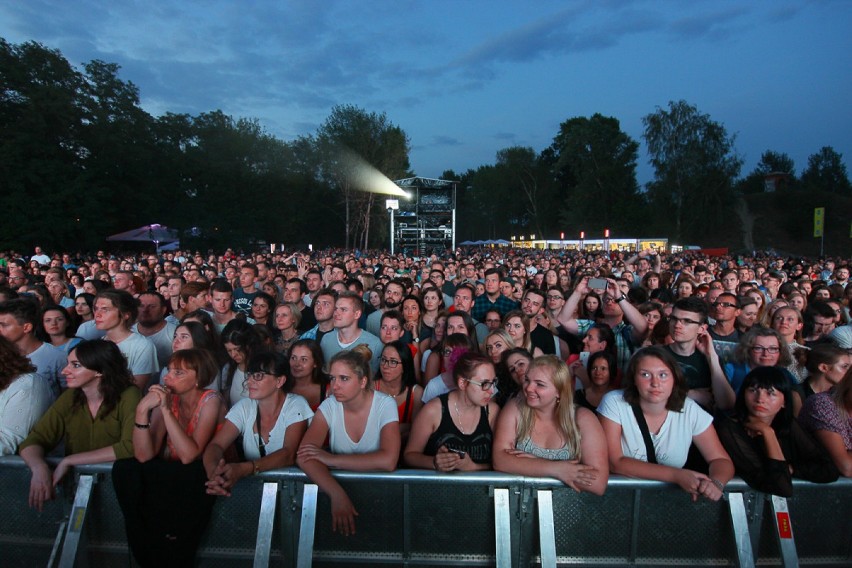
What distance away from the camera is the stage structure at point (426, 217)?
24422 millimetres

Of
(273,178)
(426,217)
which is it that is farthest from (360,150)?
(426,217)

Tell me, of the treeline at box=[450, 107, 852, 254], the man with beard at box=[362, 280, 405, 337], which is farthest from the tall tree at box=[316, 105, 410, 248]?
the man with beard at box=[362, 280, 405, 337]

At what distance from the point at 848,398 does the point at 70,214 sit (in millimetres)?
30119

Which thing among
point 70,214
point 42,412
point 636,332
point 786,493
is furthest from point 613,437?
point 70,214

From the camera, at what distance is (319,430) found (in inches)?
111

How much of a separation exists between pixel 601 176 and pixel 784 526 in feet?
158

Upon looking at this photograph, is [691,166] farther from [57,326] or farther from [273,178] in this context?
[57,326]

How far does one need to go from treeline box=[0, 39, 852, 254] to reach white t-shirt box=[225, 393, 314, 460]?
27097 mm

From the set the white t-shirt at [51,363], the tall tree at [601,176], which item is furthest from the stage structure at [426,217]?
the tall tree at [601,176]

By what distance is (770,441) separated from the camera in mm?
2457

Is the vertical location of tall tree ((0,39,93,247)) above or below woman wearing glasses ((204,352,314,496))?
above

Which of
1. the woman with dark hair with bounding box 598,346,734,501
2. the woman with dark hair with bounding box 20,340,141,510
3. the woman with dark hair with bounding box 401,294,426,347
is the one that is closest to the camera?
the woman with dark hair with bounding box 598,346,734,501

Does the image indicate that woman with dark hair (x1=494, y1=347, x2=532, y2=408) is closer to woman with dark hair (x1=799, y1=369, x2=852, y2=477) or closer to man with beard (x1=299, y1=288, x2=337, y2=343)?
woman with dark hair (x1=799, y1=369, x2=852, y2=477)

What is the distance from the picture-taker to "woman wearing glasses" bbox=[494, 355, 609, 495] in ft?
8.15
